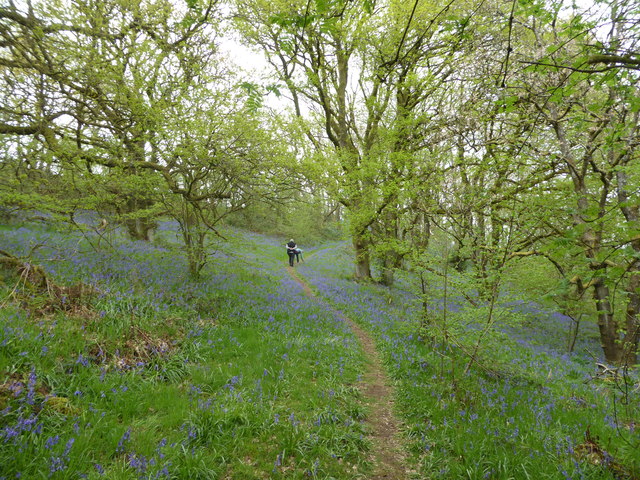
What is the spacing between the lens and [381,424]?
5148 millimetres

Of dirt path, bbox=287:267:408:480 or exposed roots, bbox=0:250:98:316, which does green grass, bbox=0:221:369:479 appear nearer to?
exposed roots, bbox=0:250:98:316

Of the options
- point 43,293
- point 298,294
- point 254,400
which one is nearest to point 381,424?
point 254,400

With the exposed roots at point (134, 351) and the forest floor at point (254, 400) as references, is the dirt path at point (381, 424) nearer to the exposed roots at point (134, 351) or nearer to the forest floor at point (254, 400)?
the forest floor at point (254, 400)

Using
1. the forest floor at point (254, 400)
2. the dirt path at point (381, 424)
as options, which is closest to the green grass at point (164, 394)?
the forest floor at point (254, 400)

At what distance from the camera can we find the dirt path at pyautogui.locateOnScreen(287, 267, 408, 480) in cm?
409

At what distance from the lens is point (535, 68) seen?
2.77m

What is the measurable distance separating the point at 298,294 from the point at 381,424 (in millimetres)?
8641

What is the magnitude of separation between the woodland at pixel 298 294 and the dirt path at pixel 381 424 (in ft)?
0.14

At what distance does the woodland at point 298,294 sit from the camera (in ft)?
10.7

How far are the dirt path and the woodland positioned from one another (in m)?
0.04

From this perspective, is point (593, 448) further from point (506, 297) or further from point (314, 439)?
point (314, 439)

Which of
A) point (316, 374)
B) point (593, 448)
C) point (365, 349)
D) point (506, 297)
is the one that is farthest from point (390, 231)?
point (593, 448)

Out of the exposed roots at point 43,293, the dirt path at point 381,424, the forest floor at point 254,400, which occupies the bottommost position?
the dirt path at point 381,424

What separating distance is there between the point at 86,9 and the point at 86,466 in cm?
894
